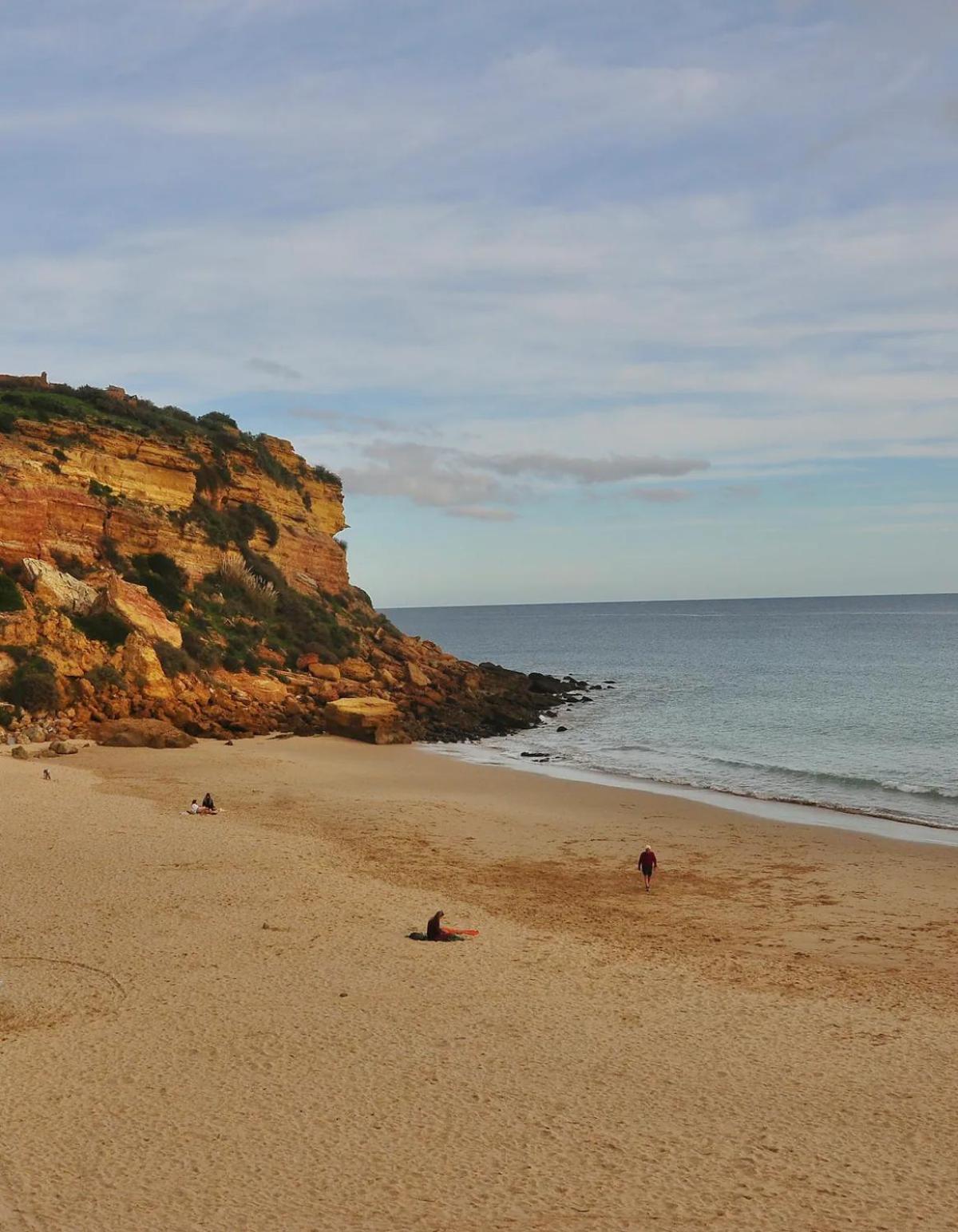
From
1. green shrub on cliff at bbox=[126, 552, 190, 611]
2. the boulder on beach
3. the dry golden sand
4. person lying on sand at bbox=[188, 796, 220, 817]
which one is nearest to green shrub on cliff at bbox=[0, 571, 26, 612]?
the boulder on beach

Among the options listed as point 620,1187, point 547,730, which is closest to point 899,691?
point 547,730

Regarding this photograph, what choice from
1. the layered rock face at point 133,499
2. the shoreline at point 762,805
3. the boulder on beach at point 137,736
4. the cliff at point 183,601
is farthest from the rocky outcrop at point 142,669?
the shoreline at point 762,805

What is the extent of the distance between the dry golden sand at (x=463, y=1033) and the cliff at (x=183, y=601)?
1243 cm

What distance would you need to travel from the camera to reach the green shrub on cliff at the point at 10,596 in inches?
1264

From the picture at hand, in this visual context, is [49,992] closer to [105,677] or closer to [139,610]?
[105,677]

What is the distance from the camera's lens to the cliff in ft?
107

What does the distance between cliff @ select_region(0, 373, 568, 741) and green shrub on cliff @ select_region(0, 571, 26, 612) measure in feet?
0.18

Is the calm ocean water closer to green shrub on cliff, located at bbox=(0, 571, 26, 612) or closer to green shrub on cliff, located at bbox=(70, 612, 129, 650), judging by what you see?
green shrub on cliff, located at bbox=(70, 612, 129, 650)

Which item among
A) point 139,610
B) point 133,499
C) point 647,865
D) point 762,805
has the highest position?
point 133,499

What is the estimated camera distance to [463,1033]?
11.2m

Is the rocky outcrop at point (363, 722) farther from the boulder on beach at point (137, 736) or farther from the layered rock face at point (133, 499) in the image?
the layered rock face at point (133, 499)

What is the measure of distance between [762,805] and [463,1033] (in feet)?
58.0

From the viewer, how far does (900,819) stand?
24.9 metres

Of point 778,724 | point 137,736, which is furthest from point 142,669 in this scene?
point 778,724
